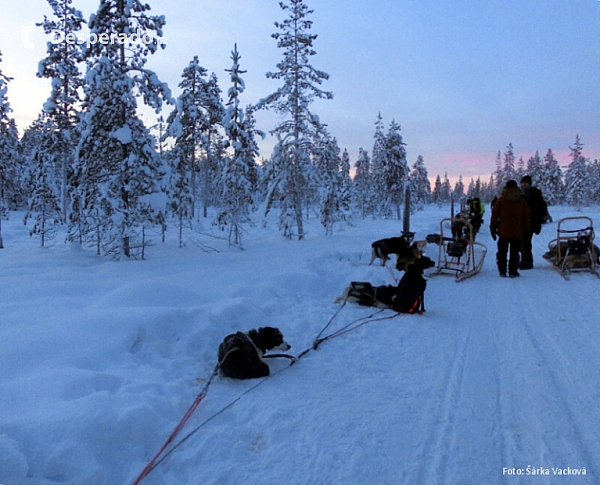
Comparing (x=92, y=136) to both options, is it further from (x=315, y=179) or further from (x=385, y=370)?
(x=385, y=370)

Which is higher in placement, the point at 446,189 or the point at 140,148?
the point at 446,189

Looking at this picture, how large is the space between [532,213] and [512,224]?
4.81 ft

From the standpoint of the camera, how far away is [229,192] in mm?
16797

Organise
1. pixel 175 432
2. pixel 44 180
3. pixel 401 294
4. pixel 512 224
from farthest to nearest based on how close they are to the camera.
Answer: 1. pixel 44 180
2. pixel 512 224
3. pixel 401 294
4. pixel 175 432

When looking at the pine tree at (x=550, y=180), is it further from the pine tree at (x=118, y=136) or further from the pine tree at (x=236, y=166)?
the pine tree at (x=118, y=136)

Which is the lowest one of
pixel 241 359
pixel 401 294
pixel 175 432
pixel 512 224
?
pixel 175 432

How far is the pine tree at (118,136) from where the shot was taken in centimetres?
1078

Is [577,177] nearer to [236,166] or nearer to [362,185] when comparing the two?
[362,185]

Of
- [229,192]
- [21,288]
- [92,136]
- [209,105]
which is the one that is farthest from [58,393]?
[209,105]

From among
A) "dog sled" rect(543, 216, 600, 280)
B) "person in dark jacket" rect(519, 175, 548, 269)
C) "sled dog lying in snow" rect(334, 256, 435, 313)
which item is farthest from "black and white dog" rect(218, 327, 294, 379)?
"person in dark jacket" rect(519, 175, 548, 269)

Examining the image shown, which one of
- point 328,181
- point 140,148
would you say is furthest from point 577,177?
point 140,148

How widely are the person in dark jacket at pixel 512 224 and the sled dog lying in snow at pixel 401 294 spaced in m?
2.95

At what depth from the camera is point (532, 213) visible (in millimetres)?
9352

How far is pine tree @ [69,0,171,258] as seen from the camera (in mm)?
10781
